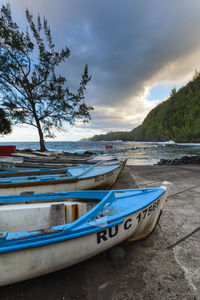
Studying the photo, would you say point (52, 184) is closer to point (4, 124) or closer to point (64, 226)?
point (64, 226)

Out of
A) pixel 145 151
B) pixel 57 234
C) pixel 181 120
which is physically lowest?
pixel 145 151

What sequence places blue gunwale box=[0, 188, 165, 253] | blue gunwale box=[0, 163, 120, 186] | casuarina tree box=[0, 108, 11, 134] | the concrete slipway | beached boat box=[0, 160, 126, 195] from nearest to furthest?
blue gunwale box=[0, 188, 165, 253], the concrete slipway, beached boat box=[0, 160, 126, 195], blue gunwale box=[0, 163, 120, 186], casuarina tree box=[0, 108, 11, 134]

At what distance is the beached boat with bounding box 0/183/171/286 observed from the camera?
162cm

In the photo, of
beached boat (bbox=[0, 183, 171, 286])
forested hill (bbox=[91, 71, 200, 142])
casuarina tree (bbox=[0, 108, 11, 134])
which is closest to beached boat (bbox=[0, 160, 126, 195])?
beached boat (bbox=[0, 183, 171, 286])

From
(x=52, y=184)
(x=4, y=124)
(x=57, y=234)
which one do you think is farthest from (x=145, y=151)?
(x=57, y=234)

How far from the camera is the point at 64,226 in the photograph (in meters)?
1.84

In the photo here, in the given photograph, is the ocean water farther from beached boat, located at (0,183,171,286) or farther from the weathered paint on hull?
beached boat, located at (0,183,171,286)

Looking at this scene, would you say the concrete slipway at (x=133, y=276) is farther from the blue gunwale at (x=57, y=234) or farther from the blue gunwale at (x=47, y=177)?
the blue gunwale at (x=47, y=177)

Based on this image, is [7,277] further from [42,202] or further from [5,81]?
[5,81]

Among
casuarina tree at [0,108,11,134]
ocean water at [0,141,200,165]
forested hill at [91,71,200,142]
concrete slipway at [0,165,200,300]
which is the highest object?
forested hill at [91,71,200,142]

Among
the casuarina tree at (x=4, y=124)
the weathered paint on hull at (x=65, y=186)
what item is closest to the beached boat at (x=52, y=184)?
the weathered paint on hull at (x=65, y=186)

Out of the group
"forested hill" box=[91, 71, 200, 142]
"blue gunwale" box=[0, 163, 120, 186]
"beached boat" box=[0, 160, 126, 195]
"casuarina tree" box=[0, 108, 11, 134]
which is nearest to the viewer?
"beached boat" box=[0, 160, 126, 195]

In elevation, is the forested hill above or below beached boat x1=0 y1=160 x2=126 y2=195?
above

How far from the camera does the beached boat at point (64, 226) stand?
63.9 inches
